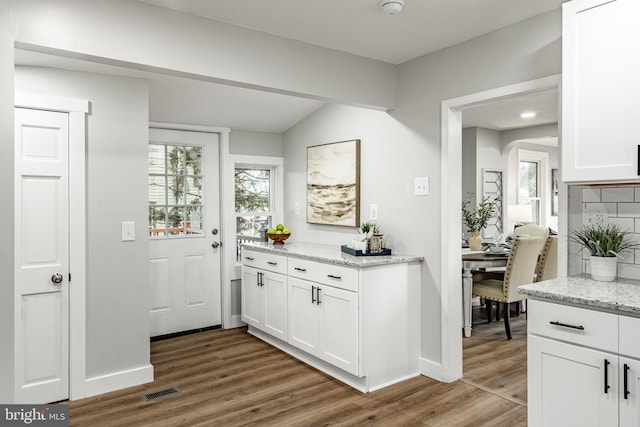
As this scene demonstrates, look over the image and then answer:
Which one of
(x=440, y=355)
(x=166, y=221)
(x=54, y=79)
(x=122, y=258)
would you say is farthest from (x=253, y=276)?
(x=54, y=79)

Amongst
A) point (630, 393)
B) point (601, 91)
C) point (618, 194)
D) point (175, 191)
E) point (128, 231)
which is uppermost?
point (601, 91)

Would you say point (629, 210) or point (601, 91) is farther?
point (629, 210)

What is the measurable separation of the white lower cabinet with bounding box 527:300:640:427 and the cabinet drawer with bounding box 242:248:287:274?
216 centimetres

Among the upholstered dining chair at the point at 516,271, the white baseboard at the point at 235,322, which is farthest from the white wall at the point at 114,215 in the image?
→ the upholstered dining chair at the point at 516,271

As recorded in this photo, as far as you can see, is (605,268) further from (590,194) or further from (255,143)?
(255,143)

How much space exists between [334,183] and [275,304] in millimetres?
1255

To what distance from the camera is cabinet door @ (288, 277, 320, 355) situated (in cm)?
347

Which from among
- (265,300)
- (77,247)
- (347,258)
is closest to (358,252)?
(347,258)

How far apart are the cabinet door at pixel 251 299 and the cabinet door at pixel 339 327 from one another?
3.19 ft

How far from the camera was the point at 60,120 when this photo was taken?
9.64ft

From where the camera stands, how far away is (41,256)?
292 centimetres

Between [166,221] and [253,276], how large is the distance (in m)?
1.00

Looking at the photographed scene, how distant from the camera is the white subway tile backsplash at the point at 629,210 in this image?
2.33 meters

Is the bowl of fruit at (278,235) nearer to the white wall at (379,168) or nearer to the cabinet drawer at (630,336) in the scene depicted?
the white wall at (379,168)
